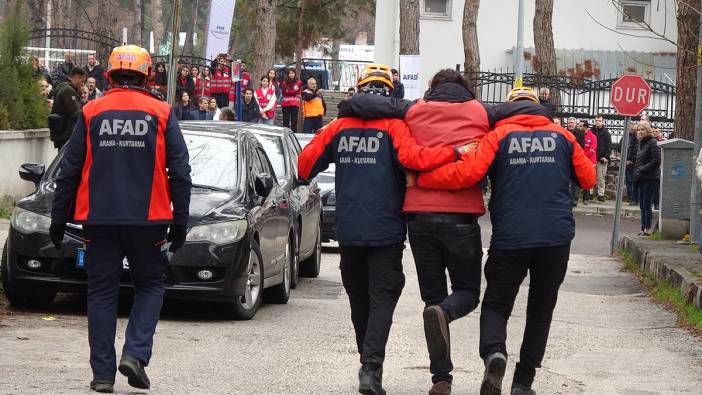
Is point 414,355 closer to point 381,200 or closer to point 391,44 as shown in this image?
point 381,200

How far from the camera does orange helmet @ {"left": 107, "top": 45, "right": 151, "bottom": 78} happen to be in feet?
25.1

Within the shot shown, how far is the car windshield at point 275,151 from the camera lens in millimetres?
14343

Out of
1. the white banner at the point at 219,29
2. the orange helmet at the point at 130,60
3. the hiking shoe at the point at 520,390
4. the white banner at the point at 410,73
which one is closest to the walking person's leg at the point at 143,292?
the orange helmet at the point at 130,60

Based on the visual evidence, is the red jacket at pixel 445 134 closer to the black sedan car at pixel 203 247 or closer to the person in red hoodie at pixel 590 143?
the black sedan car at pixel 203 247

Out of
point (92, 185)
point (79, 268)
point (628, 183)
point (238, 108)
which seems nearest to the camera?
point (92, 185)

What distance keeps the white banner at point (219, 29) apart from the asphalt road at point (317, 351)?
18.4 meters

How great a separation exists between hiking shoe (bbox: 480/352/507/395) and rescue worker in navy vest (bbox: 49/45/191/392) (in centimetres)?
182

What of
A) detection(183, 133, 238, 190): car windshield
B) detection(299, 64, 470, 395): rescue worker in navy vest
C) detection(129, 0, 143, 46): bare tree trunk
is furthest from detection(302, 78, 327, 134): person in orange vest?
detection(129, 0, 143, 46): bare tree trunk

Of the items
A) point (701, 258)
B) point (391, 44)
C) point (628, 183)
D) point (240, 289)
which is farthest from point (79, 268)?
point (391, 44)

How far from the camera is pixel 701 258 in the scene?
16.0 metres

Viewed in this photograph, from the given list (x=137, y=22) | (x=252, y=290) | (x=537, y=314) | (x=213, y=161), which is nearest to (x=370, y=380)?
(x=537, y=314)

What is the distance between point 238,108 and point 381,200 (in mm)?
21443

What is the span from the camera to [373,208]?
25.8 feet

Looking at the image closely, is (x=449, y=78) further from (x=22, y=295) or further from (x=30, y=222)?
(x=22, y=295)
